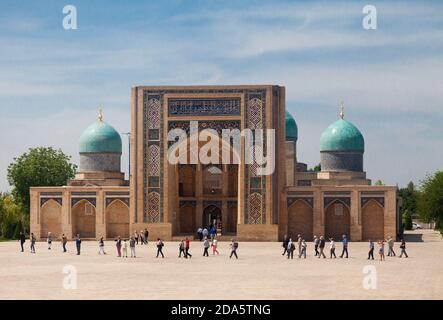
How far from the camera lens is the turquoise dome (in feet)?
188

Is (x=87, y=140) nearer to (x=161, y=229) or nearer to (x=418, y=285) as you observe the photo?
(x=161, y=229)

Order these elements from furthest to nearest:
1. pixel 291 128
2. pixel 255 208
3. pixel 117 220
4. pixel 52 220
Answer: pixel 291 128 → pixel 52 220 → pixel 117 220 → pixel 255 208

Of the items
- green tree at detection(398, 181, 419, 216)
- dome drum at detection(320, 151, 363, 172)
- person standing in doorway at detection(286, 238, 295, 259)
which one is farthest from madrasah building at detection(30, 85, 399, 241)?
green tree at detection(398, 181, 419, 216)

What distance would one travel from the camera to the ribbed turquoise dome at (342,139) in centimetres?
5666

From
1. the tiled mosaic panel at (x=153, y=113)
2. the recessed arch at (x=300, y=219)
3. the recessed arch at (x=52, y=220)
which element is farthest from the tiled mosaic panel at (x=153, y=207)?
the recessed arch at (x=300, y=219)

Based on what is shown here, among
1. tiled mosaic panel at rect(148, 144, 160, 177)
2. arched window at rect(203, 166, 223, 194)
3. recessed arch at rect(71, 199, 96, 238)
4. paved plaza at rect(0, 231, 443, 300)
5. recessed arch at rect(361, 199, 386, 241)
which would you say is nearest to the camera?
paved plaza at rect(0, 231, 443, 300)

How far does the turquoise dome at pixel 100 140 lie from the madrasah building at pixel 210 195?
591 centimetres

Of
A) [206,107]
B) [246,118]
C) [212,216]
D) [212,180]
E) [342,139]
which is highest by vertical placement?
[206,107]

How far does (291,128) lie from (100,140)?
1320 centimetres

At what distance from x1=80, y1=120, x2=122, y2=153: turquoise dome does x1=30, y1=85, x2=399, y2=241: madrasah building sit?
5906mm

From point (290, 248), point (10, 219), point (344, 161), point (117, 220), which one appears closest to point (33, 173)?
point (10, 219)

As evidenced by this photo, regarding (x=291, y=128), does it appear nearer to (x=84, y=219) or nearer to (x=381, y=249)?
(x=84, y=219)

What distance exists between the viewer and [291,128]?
195 feet

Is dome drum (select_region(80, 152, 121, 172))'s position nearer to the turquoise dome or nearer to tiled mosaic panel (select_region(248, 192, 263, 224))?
the turquoise dome
